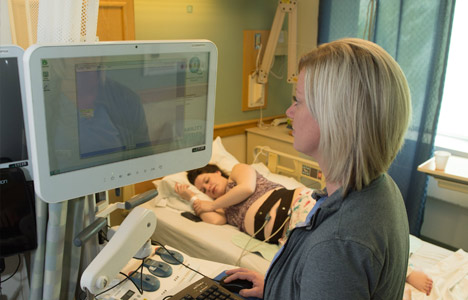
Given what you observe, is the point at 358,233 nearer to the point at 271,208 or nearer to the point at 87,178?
the point at 87,178

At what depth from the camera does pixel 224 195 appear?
2.44 meters

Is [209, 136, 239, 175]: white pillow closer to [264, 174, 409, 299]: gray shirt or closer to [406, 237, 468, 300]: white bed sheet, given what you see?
[406, 237, 468, 300]: white bed sheet

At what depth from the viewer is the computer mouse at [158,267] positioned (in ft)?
4.21

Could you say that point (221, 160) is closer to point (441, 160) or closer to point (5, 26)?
point (441, 160)

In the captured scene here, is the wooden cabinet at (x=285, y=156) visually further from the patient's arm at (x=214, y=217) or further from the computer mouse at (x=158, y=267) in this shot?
the computer mouse at (x=158, y=267)

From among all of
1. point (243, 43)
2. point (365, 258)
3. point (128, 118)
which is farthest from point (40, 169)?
point (243, 43)

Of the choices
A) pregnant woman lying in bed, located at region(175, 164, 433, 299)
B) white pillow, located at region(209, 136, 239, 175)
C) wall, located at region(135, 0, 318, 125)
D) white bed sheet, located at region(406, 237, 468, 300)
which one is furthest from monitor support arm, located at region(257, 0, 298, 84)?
white bed sheet, located at region(406, 237, 468, 300)

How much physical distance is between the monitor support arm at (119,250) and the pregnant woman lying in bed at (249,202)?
113 centimetres

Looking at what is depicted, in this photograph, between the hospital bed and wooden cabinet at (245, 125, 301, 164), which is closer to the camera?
the hospital bed

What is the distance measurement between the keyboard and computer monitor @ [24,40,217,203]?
0.36m

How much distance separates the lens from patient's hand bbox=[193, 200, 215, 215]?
8.06 ft

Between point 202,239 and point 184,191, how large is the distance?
1.50 feet

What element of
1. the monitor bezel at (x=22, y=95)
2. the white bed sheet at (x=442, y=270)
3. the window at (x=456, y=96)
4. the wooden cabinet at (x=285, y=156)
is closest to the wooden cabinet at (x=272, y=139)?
the wooden cabinet at (x=285, y=156)

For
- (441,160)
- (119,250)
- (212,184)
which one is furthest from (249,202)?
(119,250)
